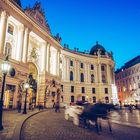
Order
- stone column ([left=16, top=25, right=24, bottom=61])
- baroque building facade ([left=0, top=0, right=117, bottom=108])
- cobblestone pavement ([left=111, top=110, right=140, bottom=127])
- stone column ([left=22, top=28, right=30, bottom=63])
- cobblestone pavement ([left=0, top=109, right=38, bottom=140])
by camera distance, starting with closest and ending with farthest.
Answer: cobblestone pavement ([left=0, top=109, right=38, bottom=140]) → cobblestone pavement ([left=111, top=110, right=140, bottom=127]) → baroque building facade ([left=0, top=0, right=117, bottom=108]) → stone column ([left=16, top=25, right=24, bottom=61]) → stone column ([left=22, top=28, right=30, bottom=63])

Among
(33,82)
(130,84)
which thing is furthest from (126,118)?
(130,84)

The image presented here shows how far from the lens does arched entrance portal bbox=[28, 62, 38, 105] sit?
28.1 m

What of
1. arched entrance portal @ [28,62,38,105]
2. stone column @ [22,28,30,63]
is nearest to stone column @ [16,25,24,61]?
stone column @ [22,28,30,63]

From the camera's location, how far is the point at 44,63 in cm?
3159

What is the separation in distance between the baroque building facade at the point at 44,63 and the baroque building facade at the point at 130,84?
10.1 metres

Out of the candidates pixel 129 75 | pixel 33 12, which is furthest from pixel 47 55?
pixel 129 75

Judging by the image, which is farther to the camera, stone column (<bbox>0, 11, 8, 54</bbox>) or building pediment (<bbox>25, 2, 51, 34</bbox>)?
building pediment (<bbox>25, 2, 51, 34</bbox>)

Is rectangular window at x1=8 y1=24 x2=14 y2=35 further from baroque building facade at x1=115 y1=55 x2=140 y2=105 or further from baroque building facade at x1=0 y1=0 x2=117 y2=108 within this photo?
baroque building facade at x1=115 y1=55 x2=140 y2=105

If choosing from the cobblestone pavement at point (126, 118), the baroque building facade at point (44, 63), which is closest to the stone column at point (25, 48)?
the baroque building facade at point (44, 63)

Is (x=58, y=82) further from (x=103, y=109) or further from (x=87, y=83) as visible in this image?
(x=103, y=109)

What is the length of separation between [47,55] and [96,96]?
81.9ft

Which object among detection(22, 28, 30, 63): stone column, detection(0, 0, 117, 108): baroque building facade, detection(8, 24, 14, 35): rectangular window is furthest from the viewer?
detection(8, 24, 14, 35): rectangular window

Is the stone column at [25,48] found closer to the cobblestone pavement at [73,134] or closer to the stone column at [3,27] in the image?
the stone column at [3,27]

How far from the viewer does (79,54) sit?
163 ft
